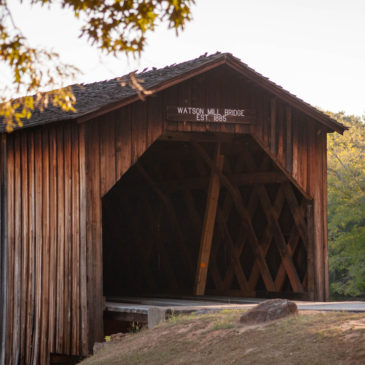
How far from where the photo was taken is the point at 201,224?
1995 cm

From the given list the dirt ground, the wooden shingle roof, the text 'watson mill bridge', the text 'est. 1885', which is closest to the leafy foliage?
the text 'watson mill bridge'

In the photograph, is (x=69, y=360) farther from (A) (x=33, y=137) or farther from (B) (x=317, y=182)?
(B) (x=317, y=182)

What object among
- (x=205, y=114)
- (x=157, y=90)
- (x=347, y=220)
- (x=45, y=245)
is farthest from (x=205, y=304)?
(x=347, y=220)

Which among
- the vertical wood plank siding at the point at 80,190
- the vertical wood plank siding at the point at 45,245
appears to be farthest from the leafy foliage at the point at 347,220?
the vertical wood plank siding at the point at 45,245

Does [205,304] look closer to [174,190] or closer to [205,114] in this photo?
[205,114]

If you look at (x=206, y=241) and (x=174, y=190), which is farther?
(x=174, y=190)

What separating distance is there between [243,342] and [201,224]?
31.9ft

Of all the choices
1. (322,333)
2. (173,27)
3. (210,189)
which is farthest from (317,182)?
(173,27)

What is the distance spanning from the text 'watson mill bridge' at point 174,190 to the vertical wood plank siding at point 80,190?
2 cm

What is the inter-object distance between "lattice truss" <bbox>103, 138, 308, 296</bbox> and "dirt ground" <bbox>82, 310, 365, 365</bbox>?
5.54 meters

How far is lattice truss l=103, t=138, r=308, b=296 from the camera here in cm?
1758

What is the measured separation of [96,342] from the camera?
13516 millimetres

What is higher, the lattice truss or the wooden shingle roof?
the wooden shingle roof

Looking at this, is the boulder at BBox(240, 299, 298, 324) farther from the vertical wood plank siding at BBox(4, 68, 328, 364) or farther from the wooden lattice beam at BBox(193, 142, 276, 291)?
the wooden lattice beam at BBox(193, 142, 276, 291)
